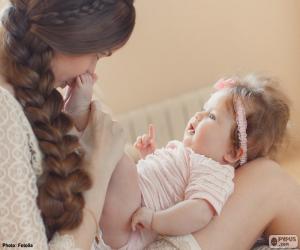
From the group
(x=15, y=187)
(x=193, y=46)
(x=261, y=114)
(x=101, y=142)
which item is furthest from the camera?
(x=193, y=46)

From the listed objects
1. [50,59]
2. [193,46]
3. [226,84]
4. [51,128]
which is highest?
[50,59]

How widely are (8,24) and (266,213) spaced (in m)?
0.89

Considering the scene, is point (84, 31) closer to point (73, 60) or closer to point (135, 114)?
point (73, 60)

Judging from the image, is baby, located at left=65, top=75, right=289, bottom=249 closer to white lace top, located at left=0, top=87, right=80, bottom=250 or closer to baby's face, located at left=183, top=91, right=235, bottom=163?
baby's face, located at left=183, top=91, right=235, bottom=163

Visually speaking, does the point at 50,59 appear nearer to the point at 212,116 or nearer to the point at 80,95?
the point at 80,95

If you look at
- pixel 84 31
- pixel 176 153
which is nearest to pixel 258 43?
pixel 176 153

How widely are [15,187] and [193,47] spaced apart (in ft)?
5.67

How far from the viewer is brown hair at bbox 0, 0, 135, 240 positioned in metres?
1.15

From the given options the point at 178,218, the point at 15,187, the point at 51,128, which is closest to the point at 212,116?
the point at 178,218

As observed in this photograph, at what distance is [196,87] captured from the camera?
9.03 ft

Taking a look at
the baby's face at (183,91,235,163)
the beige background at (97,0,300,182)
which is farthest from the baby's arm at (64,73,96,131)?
the beige background at (97,0,300,182)

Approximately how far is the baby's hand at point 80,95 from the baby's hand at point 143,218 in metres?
0.31

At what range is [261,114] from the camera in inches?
64.7

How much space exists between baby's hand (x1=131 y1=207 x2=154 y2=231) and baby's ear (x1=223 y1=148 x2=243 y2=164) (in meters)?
0.33
